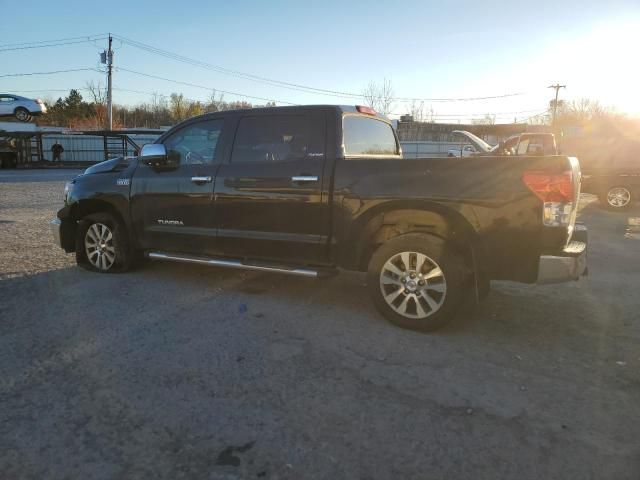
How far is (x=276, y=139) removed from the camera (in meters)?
4.92

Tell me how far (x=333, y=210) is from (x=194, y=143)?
193cm

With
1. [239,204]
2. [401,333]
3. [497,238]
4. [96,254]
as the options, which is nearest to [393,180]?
[497,238]

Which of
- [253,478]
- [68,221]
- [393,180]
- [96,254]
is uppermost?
[393,180]

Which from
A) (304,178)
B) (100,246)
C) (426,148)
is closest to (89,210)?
(100,246)

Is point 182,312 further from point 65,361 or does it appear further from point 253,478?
point 253,478

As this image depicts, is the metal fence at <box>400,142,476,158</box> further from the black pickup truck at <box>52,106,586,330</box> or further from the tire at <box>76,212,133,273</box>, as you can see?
the tire at <box>76,212,133,273</box>

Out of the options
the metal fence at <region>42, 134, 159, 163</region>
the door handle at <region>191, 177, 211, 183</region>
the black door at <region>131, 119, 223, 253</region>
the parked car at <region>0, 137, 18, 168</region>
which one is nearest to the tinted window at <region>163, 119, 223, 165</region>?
the black door at <region>131, 119, 223, 253</region>

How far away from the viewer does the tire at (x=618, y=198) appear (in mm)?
12531

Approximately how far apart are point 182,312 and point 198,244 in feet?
3.03

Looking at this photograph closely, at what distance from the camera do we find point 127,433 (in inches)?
105

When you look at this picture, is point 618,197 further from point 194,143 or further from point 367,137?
point 194,143

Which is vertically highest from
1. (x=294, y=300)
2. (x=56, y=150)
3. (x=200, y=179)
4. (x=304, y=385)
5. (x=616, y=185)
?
(x=56, y=150)

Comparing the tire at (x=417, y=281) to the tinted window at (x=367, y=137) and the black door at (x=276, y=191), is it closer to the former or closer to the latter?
the black door at (x=276, y=191)

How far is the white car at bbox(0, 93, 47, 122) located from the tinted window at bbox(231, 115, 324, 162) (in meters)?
38.0
